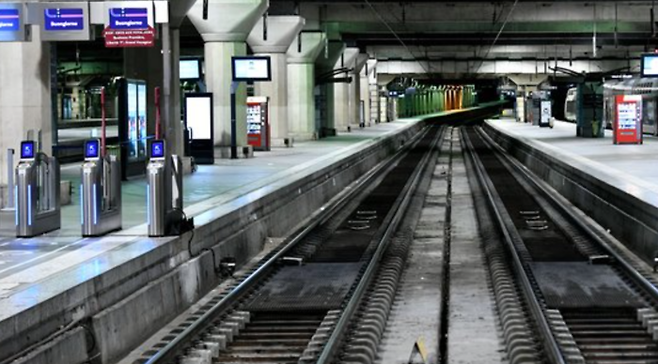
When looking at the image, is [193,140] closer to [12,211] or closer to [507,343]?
[12,211]

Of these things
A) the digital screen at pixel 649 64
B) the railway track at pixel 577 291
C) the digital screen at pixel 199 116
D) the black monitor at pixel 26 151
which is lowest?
the railway track at pixel 577 291

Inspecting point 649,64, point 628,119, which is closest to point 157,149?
point 628,119

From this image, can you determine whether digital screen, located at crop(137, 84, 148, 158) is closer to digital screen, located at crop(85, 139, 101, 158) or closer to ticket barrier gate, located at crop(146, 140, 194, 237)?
digital screen, located at crop(85, 139, 101, 158)

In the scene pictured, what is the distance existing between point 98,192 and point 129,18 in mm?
3130

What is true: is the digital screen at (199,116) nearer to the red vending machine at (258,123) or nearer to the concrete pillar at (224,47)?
the concrete pillar at (224,47)

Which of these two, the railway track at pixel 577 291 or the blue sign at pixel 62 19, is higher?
the blue sign at pixel 62 19

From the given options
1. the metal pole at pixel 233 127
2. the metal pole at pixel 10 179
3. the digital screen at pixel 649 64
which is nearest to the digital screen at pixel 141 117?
the metal pole at pixel 233 127

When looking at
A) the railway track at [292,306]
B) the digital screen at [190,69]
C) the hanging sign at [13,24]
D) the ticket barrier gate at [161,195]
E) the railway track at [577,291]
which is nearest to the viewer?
the railway track at [292,306]

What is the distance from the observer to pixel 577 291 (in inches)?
544

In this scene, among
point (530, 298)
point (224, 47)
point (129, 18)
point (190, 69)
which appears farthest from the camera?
point (224, 47)

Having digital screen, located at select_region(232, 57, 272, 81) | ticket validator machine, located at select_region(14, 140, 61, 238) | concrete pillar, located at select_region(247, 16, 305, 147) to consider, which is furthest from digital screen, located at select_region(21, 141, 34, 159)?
concrete pillar, located at select_region(247, 16, 305, 147)

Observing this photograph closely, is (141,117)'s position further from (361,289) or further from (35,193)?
(361,289)

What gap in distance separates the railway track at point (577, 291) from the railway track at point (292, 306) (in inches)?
74.0

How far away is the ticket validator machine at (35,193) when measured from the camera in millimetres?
14242
